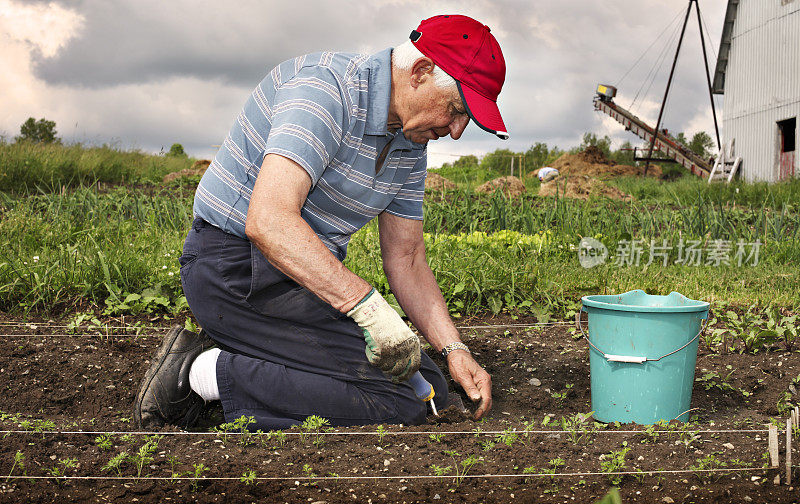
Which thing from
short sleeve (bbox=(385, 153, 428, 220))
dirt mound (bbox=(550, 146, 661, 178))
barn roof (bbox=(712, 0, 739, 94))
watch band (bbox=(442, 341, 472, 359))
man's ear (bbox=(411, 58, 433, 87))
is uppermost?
barn roof (bbox=(712, 0, 739, 94))

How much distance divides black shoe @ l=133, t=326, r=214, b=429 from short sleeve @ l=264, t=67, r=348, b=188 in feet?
2.69

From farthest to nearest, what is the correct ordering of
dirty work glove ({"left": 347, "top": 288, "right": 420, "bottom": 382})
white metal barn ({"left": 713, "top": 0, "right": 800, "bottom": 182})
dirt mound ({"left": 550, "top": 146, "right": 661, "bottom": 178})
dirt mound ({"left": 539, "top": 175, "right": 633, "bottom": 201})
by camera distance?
1. dirt mound ({"left": 550, "top": 146, "right": 661, "bottom": 178})
2. white metal barn ({"left": 713, "top": 0, "right": 800, "bottom": 182})
3. dirt mound ({"left": 539, "top": 175, "right": 633, "bottom": 201})
4. dirty work glove ({"left": 347, "top": 288, "right": 420, "bottom": 382})

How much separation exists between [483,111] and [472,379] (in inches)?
35.9

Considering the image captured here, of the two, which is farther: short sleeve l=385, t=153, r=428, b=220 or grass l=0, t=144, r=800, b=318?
grass l=0, t=144, r=800, b=318

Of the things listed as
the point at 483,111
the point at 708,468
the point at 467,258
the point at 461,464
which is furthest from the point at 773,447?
the point at 467,258

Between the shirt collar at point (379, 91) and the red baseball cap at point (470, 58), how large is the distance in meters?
0.12

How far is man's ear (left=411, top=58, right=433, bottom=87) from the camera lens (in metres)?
1.99

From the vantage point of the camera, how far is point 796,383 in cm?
273

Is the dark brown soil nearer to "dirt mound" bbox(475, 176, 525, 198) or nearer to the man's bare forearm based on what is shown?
the man's bare forearm

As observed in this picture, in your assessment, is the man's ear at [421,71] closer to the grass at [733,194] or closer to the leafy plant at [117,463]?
the leafy plant at [117,463]

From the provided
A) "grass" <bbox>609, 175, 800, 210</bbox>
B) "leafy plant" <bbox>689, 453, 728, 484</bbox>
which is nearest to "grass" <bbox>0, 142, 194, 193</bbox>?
"leafy plant" <bbox>689, 453, 728, 484</bbox>

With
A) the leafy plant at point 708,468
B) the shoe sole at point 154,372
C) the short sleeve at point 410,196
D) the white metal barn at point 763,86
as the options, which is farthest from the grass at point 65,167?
the white metal barn at point 763,86

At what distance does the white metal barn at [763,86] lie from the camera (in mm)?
12727

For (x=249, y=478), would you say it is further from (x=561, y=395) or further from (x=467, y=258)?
(x=467, y=258)
